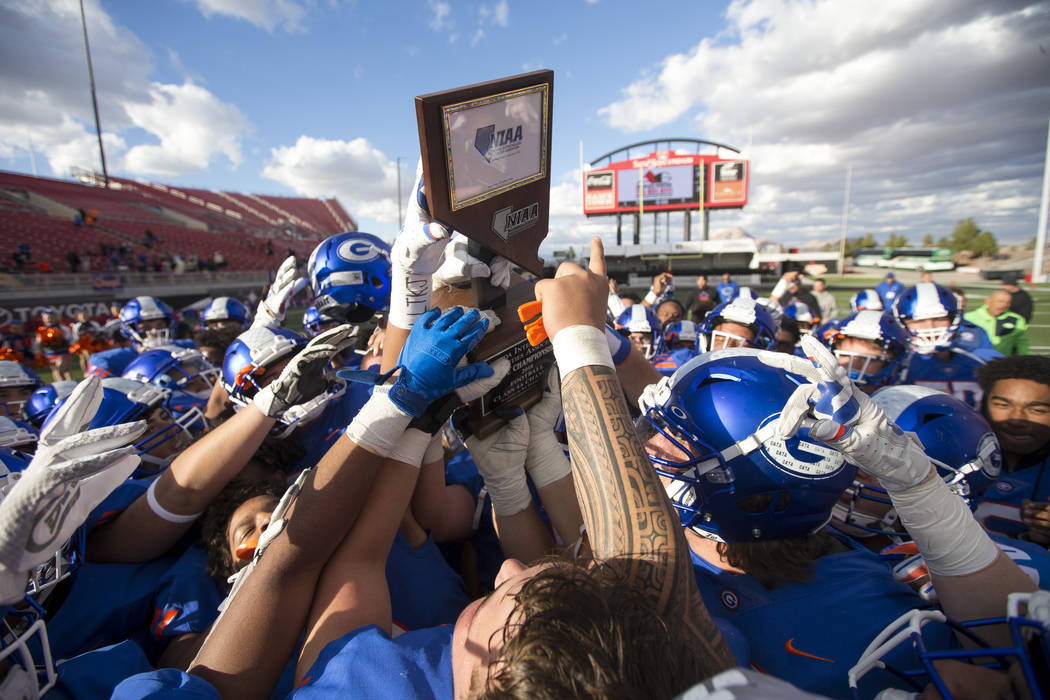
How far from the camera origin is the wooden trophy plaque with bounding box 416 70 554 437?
1.42m

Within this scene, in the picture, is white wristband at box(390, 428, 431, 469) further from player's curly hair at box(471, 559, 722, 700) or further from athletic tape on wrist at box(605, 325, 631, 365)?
athletic tape on wrist at box(605, 325, 631, 365)

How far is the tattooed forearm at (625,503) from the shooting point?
1.15 metres

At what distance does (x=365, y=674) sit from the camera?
125cm

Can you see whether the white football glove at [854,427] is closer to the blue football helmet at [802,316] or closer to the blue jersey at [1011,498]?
the blue jersey at [1011,498]

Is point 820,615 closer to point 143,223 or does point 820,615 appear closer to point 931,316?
point 931,316

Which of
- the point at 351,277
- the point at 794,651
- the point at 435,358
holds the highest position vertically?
the point at 351,277

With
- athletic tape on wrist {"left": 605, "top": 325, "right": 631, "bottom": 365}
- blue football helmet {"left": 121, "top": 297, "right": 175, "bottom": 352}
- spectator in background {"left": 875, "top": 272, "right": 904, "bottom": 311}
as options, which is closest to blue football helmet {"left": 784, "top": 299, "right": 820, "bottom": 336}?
spectator in background {"left": 875, "top": 272, "right": 904, "bottom": 311}

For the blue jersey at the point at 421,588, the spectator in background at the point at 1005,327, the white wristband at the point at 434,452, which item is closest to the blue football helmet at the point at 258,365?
the white wristband at the point at 434,452

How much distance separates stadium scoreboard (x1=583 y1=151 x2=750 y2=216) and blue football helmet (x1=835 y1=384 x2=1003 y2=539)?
36.2 metres

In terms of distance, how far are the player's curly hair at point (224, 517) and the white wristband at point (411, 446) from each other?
33.4 inches

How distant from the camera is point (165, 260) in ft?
91.8

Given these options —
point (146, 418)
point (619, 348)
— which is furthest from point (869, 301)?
point (146, 418)

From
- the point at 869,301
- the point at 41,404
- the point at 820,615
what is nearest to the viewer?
the point at 820,615

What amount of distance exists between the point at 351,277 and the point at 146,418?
1.46 meters
